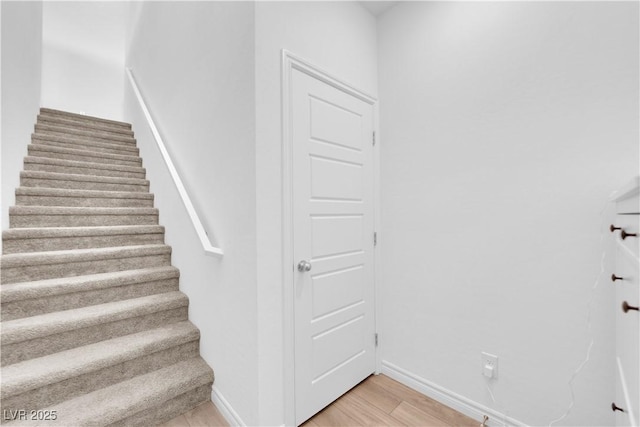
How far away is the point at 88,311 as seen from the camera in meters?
1.75

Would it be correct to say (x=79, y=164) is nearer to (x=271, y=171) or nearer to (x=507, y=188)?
(x=271, y=171)

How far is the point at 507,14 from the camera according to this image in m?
1.55

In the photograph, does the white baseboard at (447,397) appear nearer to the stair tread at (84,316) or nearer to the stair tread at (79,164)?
the stair tread at (84,316)

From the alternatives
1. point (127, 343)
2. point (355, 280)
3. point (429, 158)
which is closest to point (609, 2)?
point (429, 158)

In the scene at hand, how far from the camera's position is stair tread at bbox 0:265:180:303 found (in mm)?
1623

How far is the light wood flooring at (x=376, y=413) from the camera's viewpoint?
159cm

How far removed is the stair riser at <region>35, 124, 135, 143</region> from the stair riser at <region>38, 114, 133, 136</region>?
12 centimetres

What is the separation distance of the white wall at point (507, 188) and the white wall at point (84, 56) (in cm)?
542

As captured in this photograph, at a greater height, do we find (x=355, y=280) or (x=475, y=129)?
(x=475, y=129)

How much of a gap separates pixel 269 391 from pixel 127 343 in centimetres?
93

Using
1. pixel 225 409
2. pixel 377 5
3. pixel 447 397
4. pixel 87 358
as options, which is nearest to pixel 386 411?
pixel 447 397

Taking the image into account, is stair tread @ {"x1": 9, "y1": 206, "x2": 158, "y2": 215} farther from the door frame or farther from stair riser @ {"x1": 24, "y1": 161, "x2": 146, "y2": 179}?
the door frame

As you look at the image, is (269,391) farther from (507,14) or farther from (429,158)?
(507,14)

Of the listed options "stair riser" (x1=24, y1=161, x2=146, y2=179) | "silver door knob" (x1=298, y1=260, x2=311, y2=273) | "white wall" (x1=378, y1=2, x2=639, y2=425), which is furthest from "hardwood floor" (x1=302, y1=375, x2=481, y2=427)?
"stair riser" (x1=24, y1=161, x2=146, y2=179)
